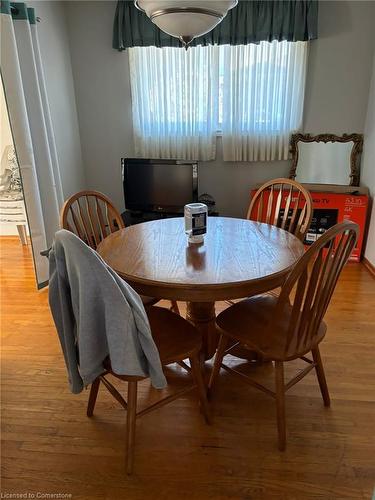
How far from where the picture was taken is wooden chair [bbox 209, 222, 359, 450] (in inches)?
50.8

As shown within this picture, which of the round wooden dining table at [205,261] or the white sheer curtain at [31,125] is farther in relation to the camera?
the white sheer curtain at [31,125]

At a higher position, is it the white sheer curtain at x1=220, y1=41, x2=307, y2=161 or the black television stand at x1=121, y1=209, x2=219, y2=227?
the white sheer curtain at x1=220, y1=41, x2=307, y2=161

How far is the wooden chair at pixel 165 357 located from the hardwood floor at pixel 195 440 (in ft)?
0.35

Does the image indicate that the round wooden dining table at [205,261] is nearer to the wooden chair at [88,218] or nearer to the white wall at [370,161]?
the wooden chair at [88,218]

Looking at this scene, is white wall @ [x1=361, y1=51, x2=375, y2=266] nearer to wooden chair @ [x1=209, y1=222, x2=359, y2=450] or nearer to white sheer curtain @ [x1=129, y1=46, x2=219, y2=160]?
white sheer curtain @ [x1=129, y1=46, x2=219, y2=160]

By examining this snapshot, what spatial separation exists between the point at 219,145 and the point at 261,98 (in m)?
0.56

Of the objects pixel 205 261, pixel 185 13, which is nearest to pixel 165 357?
pixel 205 261

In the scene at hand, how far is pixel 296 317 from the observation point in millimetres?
1361

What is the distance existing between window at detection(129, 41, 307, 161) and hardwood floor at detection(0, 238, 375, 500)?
216 cm

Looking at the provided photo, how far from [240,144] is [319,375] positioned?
2433mm

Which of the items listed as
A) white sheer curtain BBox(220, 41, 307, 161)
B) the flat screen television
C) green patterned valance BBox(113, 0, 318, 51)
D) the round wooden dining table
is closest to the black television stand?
the flat screen television

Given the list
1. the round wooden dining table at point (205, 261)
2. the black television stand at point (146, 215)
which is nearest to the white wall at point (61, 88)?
the black television stand at point (146, 215)

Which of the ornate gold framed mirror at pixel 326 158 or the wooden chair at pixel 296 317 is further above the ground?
the ornate gold framed mirror at pixel 326 158

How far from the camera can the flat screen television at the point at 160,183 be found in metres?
3.34
